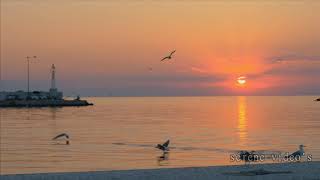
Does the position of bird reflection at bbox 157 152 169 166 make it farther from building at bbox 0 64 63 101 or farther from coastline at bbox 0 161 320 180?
building at bbox 0 64 63 101

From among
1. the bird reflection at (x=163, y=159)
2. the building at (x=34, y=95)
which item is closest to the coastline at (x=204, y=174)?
the bird reflection at (x=163, y=159)

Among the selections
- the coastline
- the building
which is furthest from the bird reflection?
the building

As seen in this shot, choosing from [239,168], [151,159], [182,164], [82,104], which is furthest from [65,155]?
[82,104]

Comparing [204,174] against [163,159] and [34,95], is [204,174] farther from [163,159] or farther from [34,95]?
[34,95]

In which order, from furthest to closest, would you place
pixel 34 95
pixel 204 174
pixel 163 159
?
pixel 34 95, pixel 163 159, pixel 204 174

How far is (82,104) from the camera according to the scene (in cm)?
18262

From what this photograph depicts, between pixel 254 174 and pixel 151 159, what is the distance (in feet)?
49.0

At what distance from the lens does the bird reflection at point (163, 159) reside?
99.7ft

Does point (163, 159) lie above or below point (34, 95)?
below

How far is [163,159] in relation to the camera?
32.5 meters

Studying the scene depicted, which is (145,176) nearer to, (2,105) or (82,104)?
(2,105)

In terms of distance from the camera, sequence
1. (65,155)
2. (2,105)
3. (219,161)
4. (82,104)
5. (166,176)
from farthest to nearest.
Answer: (82,104) < (2,105) < (65,155) < (219,161) < (166,176)

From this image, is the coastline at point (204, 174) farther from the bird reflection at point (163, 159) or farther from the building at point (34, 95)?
the building at point (34, 95)

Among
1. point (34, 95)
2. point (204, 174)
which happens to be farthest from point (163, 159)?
point (34, 95)
